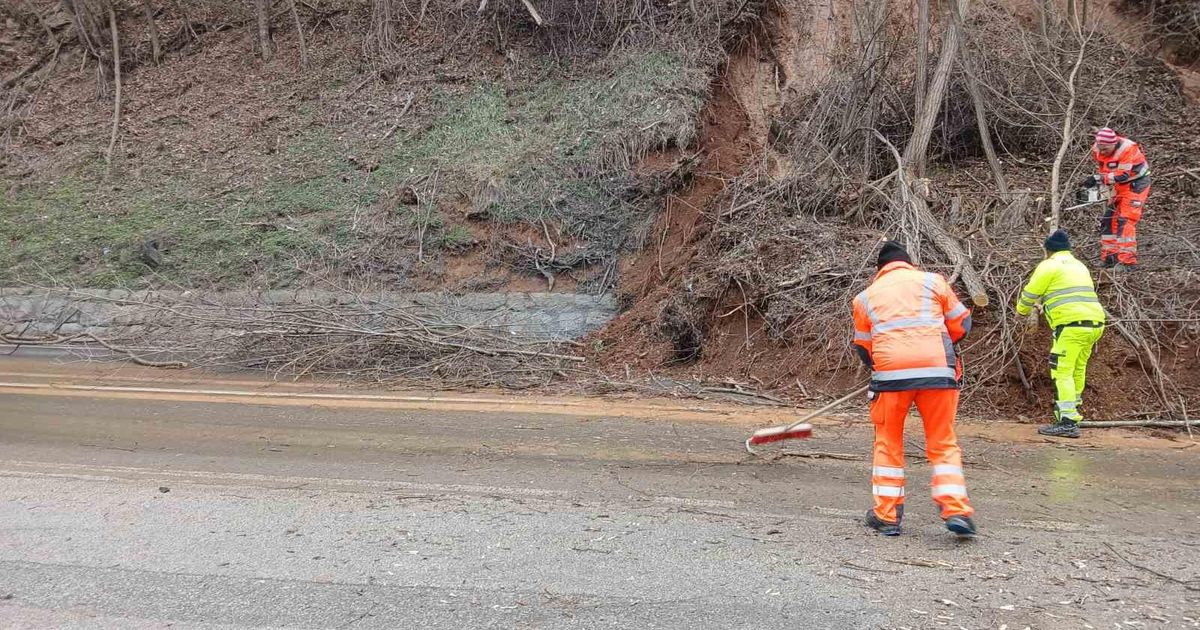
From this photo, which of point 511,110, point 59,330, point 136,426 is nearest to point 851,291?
point 136,426

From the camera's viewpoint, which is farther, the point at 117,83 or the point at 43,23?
the point at 43,23

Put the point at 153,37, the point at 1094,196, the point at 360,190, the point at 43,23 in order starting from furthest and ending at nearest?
the point at 43,23, the point at 153,37, the point at 360,190, the point at 1094,196

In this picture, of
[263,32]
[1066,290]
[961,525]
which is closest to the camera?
[961,525]

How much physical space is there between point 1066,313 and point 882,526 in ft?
11.1

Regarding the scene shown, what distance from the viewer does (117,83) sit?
16141 millimetres

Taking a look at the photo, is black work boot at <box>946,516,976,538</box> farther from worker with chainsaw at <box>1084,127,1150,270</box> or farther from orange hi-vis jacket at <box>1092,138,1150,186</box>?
orange hi-vis jacket at <box>1092,138,1150,186</box>

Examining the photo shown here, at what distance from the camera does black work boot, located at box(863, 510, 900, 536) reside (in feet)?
Answer: 13.7

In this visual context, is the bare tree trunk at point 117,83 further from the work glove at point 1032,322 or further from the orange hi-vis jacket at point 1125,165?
the orange hi-vis jacket at point 1125,165

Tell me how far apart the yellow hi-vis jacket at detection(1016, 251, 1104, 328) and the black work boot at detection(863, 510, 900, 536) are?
10.3ft

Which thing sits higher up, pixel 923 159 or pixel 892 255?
pixel 923 159

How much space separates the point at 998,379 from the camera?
7191 mm

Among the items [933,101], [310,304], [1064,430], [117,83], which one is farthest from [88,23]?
[1064,430]

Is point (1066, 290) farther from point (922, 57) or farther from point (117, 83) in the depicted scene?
point (117, 83)

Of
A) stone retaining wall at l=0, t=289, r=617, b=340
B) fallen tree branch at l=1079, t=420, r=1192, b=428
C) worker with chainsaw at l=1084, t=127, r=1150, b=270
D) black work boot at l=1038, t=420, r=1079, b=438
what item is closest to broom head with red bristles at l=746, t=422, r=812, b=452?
black work boot at l=1038, t=420, r=1079, b=438
